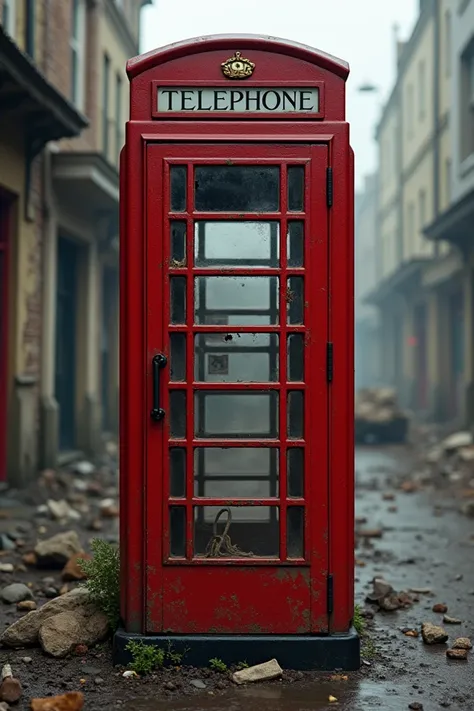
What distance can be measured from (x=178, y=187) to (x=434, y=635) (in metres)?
2.80

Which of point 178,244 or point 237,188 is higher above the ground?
point 237,188

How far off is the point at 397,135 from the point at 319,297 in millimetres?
27819

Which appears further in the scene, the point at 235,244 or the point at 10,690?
the point at 235,244

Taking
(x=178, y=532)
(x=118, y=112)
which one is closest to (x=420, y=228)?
(x=118, y=112)

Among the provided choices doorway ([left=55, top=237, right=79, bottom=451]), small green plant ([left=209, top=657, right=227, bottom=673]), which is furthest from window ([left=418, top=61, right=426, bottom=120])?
small green plant ([left=209, top=657, right=227, bottom=673])

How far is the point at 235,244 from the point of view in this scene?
4.95m

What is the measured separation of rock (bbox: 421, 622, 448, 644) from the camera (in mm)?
5348

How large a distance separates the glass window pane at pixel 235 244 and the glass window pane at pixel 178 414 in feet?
2.24

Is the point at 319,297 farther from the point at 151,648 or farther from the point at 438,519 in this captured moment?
the point at 438,519

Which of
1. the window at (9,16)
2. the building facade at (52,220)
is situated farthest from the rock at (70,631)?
the window at (9,16)

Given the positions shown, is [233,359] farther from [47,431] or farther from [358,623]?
[47,431]

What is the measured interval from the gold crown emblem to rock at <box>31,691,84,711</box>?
2.96 metres

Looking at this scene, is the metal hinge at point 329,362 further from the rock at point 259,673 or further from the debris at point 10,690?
the debris at point 10,690

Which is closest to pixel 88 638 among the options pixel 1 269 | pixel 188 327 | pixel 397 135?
pixel 188 327
